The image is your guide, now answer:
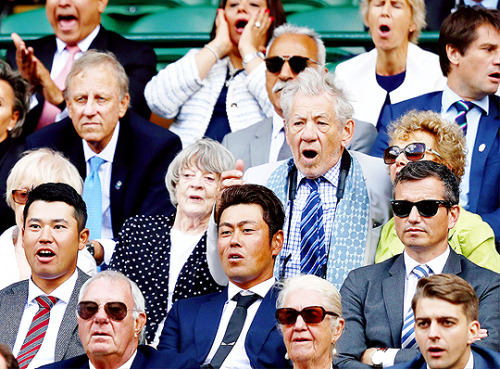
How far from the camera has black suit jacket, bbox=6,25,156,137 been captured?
6.59 metres

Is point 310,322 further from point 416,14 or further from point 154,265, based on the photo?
point 416,14

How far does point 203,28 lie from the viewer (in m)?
7.64

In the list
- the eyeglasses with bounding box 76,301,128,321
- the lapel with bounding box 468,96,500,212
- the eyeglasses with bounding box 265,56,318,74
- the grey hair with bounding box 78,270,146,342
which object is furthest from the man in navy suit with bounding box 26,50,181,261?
the lapel with bounding box 468,96,500,212

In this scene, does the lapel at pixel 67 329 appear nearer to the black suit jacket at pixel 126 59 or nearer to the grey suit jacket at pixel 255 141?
the grey suit jacket at pixel 255 141

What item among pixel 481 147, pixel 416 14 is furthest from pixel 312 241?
pixel 416 14

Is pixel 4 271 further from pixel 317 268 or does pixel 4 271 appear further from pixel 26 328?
pixel 317 268

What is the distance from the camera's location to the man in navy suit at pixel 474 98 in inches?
216

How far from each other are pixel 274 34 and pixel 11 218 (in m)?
1.82

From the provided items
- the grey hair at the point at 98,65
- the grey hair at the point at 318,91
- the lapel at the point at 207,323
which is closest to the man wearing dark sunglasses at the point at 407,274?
the lapel at the point at 207,323

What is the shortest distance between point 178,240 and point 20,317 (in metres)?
0.92

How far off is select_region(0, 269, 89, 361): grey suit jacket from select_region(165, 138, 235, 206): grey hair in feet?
2.57

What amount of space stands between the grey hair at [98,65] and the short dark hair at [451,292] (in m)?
2.61

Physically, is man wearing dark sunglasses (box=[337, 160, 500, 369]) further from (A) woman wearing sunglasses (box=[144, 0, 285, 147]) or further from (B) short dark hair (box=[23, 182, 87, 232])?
(A) woman wearing sunglasses (box=[144, 0, 285, 147])

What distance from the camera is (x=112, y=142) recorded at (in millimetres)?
6023
